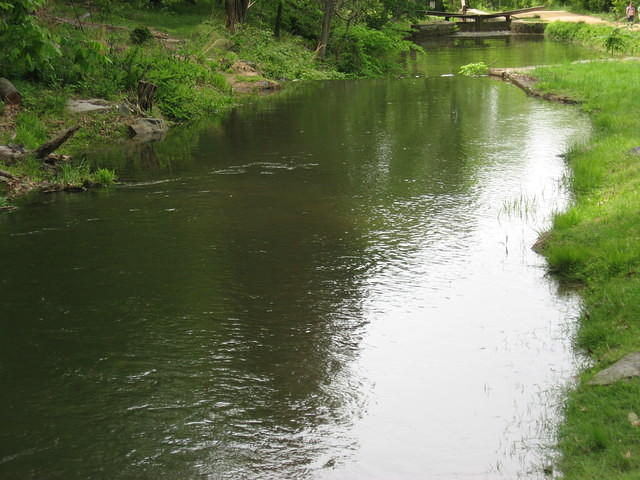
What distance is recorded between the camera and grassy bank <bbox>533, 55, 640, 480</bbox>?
5.88 metres

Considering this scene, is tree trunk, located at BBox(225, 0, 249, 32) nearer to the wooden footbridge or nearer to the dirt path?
the dirt path

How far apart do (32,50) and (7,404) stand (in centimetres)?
480

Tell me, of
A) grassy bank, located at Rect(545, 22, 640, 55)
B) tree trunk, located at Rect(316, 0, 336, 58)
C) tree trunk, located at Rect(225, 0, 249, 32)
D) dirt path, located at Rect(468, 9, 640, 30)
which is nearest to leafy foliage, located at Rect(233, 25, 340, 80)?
tree trunk, located at Rect(225, 0, 249, 32)

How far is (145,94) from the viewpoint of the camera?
21.7m

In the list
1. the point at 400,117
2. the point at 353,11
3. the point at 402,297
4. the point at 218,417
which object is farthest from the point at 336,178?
the point at 353,11

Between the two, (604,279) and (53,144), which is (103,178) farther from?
(604,279)

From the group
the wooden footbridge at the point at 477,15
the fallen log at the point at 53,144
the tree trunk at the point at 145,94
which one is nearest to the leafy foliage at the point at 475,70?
the tree trunk at the point at 145,94

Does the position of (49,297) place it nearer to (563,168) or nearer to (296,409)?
(296,409)

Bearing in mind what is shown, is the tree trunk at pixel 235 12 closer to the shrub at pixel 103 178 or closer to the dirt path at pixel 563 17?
the dirt path at pixel 563 17

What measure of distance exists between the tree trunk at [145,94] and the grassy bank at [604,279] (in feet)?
35.9

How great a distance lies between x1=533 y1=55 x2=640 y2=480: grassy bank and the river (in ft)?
0.91

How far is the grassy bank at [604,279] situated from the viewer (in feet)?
19.3

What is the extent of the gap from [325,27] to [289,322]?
111ft

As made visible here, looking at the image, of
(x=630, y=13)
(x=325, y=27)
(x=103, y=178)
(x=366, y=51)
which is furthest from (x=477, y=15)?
(x=103, y=178)
